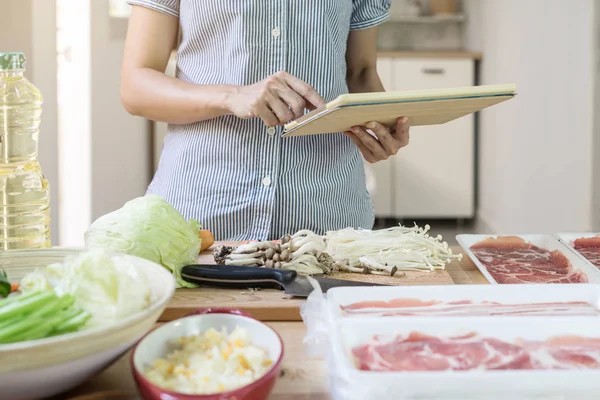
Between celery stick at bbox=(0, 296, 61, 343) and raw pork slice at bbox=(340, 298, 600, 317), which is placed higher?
celery stick at bbox=(0, 296, 61, 343)

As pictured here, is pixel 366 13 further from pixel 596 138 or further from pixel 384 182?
pixel 384 182

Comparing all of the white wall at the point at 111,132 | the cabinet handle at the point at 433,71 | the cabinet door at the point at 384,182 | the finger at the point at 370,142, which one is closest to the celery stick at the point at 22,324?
the finger at the point at 370,142

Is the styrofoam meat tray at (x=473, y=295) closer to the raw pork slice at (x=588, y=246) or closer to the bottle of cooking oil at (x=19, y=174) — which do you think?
the raw pork slice at (x=588, y=246)

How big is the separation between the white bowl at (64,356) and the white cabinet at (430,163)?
412 centimetres

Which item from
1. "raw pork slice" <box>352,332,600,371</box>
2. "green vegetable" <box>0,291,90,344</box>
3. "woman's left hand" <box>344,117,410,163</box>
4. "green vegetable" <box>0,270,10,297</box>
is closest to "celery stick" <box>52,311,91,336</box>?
"green vegetable" <box>0,291,90,344</box>

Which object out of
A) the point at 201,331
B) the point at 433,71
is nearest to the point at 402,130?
the point at 201,331

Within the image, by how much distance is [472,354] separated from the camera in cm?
77

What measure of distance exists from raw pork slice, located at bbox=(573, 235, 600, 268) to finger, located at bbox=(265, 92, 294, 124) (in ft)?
2.05

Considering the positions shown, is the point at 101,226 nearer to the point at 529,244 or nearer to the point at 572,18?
the point at 529,244

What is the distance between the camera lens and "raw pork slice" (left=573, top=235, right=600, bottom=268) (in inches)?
52.3

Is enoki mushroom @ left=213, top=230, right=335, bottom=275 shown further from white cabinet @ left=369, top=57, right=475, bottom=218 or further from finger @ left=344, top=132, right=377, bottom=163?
white cabinet @ left=369, top=57, right=475, bottom=218

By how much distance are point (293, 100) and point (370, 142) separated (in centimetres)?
20

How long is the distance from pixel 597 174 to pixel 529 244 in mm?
1689

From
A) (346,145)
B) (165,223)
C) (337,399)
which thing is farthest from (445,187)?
(337,399)
